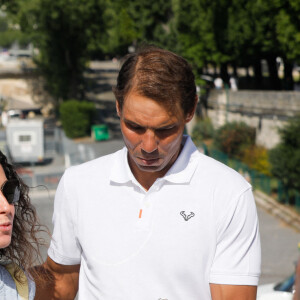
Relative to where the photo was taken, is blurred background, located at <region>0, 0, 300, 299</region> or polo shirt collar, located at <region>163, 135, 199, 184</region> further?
blurred background, located at <region>0, 0, 300, 299</region>

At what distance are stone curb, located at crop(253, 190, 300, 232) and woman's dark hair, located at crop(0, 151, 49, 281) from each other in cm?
1470

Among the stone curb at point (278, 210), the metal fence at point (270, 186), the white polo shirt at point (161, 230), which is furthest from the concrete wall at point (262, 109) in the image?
the white polo shirt at point (161, 230)

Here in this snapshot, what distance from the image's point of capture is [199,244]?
99.9 inches

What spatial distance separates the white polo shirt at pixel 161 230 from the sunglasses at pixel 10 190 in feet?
1.13

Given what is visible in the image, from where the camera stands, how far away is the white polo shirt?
99.9 inches

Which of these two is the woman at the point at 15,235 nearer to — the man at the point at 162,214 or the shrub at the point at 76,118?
the man at the point at 162,214

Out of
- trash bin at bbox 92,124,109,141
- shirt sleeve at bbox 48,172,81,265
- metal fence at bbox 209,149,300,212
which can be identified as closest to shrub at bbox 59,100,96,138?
trash bin at bbox 92,124,109,141

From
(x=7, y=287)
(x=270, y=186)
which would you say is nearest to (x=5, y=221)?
(x=7, y=287)

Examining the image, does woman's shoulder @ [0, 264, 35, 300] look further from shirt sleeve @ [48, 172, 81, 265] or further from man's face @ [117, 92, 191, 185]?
man's face @ [117, 92, 191, 185]

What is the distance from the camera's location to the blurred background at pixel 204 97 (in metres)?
18.4

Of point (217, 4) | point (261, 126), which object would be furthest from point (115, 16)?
point (261, 126)

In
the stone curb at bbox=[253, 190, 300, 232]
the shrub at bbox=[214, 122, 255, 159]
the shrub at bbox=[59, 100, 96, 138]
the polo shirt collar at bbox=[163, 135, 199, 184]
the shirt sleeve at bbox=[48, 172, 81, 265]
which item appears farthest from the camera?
the shrub at bbox=[59, 100, 96, 138]

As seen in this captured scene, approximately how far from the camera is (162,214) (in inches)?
103

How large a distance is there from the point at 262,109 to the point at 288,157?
21.1ft
